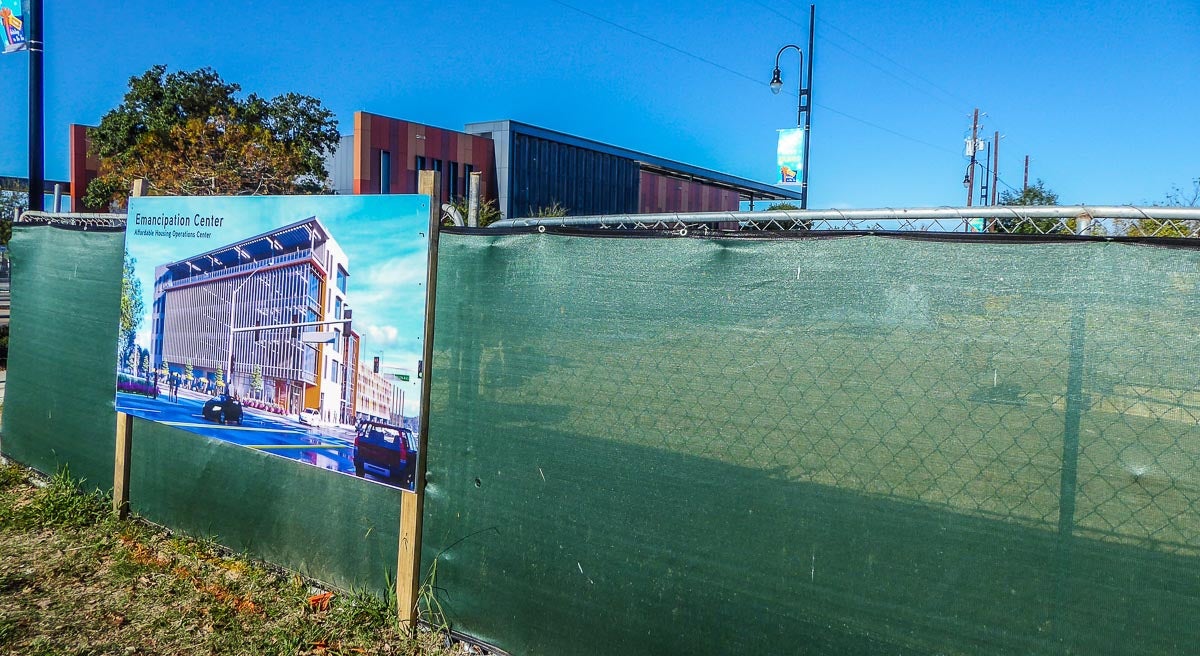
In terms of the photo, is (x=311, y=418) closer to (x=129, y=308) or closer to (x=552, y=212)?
(x=129, y=308)

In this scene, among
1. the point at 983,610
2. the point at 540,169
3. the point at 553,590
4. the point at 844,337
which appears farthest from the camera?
the point at 540,169

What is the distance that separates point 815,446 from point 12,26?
830cm

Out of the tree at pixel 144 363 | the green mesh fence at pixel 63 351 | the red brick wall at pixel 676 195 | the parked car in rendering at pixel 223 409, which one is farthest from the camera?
the red brick wall at pixel 676 195

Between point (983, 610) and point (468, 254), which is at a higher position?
point (468, 254)

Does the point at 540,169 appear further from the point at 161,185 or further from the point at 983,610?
the point at 983,610

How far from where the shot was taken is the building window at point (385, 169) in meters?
26.0

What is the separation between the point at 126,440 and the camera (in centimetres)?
506

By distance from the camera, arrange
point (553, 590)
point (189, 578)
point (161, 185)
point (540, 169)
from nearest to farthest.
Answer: point (553, 590) < point (189, 578) < point (161, 185) < point (540, 169)

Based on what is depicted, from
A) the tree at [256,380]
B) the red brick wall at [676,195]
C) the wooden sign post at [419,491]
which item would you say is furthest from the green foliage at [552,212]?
the wooden sign post at [419,491]

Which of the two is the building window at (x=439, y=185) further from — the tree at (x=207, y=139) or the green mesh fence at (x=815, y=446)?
the tree at (x=207, y=139)

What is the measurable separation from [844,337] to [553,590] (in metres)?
1.53

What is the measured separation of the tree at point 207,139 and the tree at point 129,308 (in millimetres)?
14536

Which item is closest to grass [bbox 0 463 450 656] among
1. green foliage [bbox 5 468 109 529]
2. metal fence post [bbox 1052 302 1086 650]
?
green foliage [bbox 5 468 109 529]

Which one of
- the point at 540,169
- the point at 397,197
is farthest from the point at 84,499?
the point at 540,169
